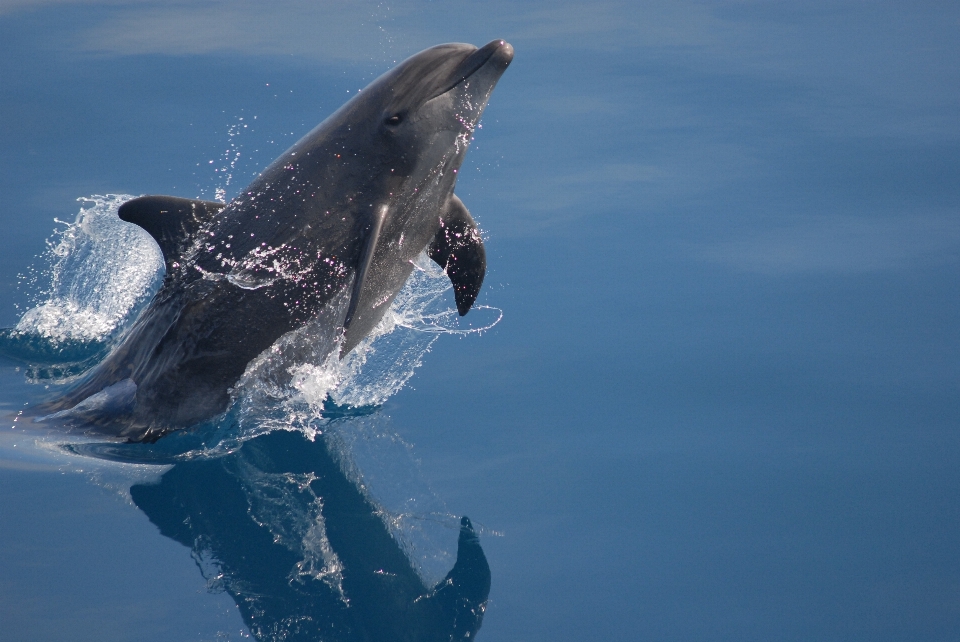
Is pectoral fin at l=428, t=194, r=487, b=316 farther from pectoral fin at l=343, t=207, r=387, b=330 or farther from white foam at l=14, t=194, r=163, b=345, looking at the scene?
white foam at l=14, t=194, r=163, b=345

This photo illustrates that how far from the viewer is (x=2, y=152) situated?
10734 mm

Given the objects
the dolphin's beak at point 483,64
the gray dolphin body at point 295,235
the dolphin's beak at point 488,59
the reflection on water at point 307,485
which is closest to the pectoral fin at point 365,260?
the gray dolphin body at point 295,235

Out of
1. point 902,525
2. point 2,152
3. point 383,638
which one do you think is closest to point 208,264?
point 383,638

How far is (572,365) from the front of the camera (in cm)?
707

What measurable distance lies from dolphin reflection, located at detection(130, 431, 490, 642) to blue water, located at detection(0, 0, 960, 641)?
0.07 ft

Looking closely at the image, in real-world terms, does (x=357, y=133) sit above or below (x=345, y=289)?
above

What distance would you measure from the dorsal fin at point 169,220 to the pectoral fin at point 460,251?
5.19ft

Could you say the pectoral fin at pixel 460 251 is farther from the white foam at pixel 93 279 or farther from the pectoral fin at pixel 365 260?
the white foam at pixel 93 279

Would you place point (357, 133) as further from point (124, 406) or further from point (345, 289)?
point (124, 406)

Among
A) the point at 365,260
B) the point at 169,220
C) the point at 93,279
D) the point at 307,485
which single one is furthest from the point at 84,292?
the point at 307,485

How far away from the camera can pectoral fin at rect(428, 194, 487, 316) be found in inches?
276

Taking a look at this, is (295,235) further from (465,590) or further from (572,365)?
(465,590)

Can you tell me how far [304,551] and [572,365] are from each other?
2662mm

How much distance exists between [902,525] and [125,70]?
10.4 metres
